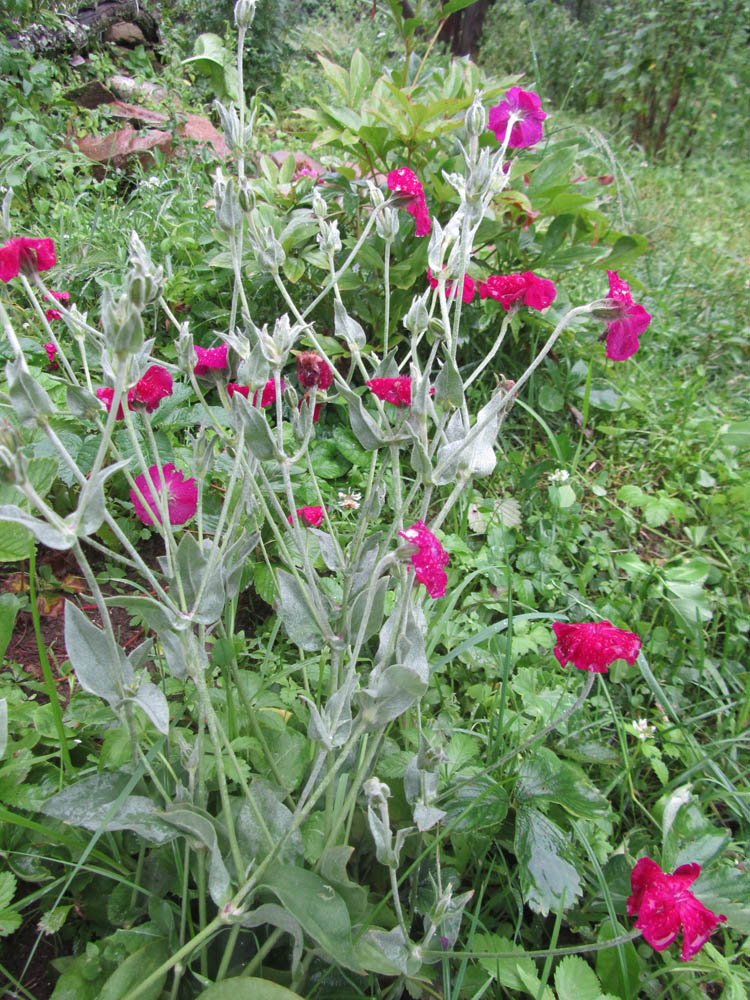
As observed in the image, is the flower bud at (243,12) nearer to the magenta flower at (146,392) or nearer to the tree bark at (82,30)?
the magenta flower at (146,392)

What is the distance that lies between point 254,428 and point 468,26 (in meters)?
6.85

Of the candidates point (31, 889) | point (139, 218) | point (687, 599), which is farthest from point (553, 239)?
point (31, 889)

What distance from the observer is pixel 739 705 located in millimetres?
1217

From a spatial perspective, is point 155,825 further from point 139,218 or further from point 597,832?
point 139,218

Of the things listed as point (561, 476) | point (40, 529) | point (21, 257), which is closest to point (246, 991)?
point (40, 529)

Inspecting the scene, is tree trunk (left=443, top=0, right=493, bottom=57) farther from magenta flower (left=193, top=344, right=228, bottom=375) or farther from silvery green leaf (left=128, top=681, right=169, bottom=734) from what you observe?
silvery green leaf (left=128, top=681, right=169, bottom=734)

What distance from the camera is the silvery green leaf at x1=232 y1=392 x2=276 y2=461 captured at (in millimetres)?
715

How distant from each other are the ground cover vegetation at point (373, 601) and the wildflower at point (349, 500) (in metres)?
0.03

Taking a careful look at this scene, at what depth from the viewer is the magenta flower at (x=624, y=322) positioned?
849mm

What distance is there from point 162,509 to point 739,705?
3.57 ft

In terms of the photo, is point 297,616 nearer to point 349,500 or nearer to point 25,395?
point 25,395

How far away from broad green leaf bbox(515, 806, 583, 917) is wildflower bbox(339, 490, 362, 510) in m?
0.76

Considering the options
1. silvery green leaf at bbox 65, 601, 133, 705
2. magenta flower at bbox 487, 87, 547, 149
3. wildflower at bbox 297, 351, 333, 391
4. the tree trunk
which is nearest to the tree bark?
the tree trunk

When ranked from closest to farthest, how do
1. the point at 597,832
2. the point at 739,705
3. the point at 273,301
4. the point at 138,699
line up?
the point at 138,699
the point at 597,832
the point at 739,705
the point at 273,301
